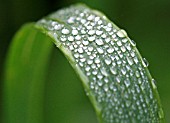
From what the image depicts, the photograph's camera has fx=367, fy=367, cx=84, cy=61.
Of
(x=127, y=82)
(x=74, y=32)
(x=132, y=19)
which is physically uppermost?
(x=132, y=19)

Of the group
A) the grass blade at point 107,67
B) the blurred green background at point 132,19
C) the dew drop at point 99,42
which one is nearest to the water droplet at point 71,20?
the grass blade at point 107,67

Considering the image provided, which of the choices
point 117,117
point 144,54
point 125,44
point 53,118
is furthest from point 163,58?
point 117,117

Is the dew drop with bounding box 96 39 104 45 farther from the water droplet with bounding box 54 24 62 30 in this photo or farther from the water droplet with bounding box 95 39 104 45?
the water droplet with bounding box 54 24 62 30

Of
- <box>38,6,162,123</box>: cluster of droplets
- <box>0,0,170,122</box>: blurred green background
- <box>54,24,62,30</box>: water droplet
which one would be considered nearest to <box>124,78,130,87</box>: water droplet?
<box>38,6,162,123</box>: cluster of droplets

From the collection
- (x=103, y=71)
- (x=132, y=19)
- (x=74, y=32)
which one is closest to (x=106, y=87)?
(x=103, y=71)

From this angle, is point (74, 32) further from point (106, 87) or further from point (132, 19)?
point (132, 19)

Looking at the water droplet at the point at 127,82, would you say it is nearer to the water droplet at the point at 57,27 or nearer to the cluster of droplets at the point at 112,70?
the cluster of droplets at the point at 112,70
